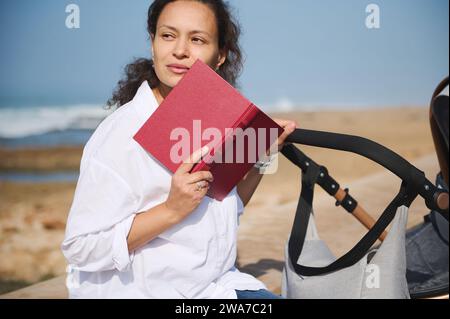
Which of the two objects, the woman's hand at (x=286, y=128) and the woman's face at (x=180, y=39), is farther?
the woman's hand at (x=286, y=128)

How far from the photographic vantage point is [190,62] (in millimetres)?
1835

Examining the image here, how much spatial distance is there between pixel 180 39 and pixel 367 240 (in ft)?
2.67

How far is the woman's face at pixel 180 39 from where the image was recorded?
1825 millimetres

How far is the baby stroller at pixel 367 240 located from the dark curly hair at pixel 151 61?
355 millimetres

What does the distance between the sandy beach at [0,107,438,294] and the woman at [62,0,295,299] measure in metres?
1.07

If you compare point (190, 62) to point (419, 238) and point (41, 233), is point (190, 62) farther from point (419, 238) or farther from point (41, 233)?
point (41, 233)

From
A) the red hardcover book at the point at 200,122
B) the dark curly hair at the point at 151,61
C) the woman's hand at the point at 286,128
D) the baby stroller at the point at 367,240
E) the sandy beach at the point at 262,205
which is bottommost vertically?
the sandy beach at the point at 262,205

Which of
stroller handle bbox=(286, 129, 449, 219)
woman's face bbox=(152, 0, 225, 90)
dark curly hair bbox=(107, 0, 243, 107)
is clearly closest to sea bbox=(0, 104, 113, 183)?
dark curly hair bbox=(107, 0, 243, 107)

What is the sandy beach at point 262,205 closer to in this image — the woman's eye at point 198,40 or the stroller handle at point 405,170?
the stroller handle at point 405,170

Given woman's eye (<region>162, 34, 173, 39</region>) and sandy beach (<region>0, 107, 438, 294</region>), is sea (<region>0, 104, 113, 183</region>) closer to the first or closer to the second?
sandy beach (<region>0, 107, 438, 294</region>)

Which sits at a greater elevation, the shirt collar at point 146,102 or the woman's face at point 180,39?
the woman's face at point 180,39

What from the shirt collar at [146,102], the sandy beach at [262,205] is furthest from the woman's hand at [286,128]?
the sandy beach at [262,205]

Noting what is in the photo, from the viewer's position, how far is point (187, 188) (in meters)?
1.64
